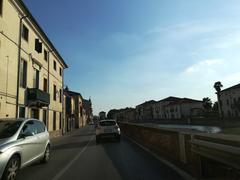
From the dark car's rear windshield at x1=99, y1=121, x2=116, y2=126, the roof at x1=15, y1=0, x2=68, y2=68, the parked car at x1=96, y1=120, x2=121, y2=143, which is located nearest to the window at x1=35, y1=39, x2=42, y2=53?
the roof at x1=15, y1=0, x2=68, y2=68

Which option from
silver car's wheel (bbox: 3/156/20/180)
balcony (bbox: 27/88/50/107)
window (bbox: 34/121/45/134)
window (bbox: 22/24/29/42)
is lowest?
silver car's wheel (bbox: 3/156/20/180)

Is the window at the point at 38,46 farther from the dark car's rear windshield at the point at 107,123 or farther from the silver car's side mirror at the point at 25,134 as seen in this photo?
the silver car's side mirror at the point at 25,134

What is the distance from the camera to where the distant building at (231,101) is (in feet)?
265

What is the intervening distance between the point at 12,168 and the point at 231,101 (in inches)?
3368

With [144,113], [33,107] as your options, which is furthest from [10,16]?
[144,113]

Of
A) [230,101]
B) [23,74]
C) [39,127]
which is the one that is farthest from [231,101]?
[39,127]

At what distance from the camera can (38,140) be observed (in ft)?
31.9

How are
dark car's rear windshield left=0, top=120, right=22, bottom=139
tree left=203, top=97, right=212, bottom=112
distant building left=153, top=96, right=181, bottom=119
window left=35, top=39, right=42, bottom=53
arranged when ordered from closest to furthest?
dark car's rear windshield left=0, top=120, right=22, bottom=139 < window left=35, top=39, right=42, bottom=53 < tree left=203, top=97, right=212, bottom=112 < distant building left=153, top=96, right=181, bottom=119

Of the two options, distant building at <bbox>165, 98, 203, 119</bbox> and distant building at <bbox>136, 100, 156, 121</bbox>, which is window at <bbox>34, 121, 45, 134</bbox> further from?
distant building at <bbox>136, 100, 156, 121</bbox>

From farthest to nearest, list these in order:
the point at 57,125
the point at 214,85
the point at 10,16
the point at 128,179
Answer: the point at 214,85
the point at 57,125
the point at 10,16
the point at 128,179

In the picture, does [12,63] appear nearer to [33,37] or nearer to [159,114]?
[33,37]

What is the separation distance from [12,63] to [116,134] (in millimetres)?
9236

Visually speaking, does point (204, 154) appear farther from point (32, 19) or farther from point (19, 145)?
point (32, 19)

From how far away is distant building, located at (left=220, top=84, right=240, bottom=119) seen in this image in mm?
80706
